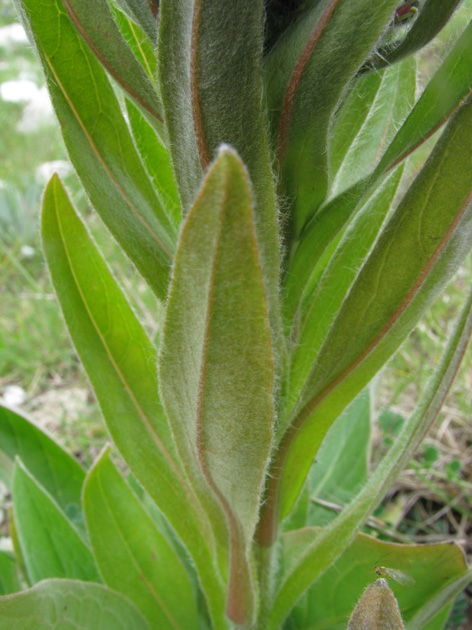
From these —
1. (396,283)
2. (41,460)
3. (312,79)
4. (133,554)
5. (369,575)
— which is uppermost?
(312,79)

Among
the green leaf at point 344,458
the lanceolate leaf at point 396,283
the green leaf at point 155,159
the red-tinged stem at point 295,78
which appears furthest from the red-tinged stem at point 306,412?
the green leaf at point 344,458

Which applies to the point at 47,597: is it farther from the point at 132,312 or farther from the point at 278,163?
the point at 278,163

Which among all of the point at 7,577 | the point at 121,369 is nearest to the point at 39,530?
the point at 7,577

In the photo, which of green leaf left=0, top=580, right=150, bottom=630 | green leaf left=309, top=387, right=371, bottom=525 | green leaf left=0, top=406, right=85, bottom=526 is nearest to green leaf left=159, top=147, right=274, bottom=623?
green leaf left=0, top=580, right=150, bottom=630

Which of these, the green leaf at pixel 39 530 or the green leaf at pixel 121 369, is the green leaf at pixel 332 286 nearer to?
the green leaf at pixel 121 369

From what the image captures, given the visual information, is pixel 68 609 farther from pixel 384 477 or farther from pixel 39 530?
pixel 384 477

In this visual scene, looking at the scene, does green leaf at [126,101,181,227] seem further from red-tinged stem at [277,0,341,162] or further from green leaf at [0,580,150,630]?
green leaf at [0,580,150,630]

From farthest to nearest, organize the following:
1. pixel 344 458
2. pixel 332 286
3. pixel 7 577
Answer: pixel 344 458 < pixel 7 577 < pixel 332 286
